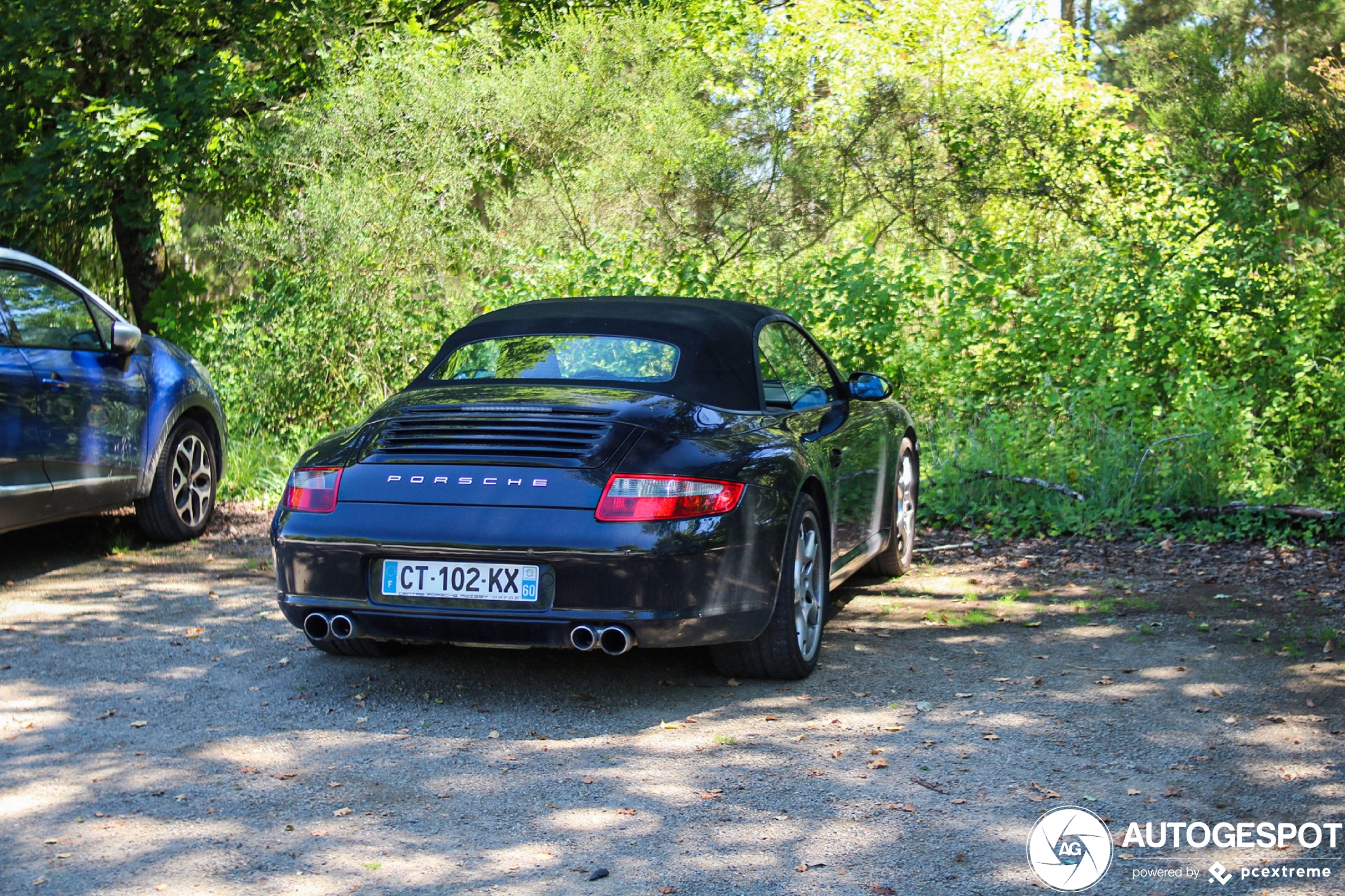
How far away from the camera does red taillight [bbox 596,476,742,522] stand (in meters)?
4.57

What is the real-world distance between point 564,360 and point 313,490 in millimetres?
1258

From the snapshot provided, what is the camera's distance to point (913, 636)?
240 inches

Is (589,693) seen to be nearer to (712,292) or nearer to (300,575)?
(300,575)

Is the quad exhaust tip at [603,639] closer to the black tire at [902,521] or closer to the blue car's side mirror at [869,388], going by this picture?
the blue car's side mirror at [869,388]

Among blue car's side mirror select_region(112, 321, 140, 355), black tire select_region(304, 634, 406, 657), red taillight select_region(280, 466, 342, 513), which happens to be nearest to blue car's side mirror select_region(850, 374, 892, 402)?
black tire select_region(304, 634, 406, 657)

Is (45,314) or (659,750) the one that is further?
(45,314)

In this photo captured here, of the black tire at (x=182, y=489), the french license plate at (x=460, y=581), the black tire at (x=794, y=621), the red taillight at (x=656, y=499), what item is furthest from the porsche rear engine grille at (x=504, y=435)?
the black tire at (x=182, y=489)

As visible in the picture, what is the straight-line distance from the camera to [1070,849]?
3.58 m

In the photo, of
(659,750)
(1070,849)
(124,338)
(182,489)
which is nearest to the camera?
(1070,849)

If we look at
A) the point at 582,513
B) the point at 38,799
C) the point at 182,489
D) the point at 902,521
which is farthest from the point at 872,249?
the point at 38,799

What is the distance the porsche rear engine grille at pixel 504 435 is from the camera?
4.73 m

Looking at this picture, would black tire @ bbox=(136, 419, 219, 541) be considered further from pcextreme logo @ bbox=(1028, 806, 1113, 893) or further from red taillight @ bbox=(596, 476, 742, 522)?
pcextreme logo @ bbox=(1028, 806, 1113, 893)

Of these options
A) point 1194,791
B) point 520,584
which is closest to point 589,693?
point 520,584

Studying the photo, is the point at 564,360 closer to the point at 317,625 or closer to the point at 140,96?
the point at 317,625
